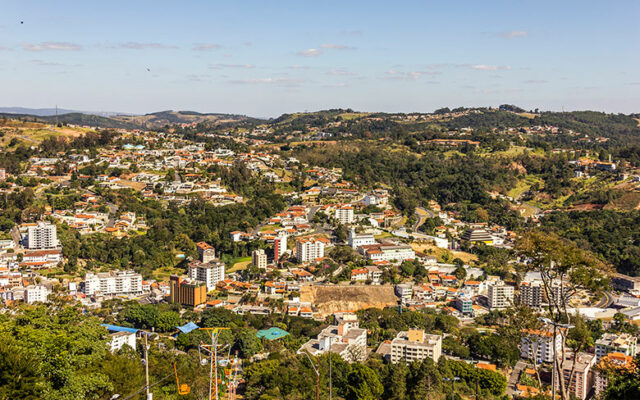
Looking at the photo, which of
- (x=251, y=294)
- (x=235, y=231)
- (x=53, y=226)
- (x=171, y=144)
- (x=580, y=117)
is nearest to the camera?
(x=251, y=294)

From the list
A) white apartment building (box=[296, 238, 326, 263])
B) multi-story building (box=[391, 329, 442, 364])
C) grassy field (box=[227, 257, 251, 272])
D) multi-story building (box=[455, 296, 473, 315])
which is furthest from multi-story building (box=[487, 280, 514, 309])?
grassy field (box=[227, 257, 251, 272])

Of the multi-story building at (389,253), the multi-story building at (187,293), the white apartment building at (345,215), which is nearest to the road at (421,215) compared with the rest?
the white apartment building at (345,215)

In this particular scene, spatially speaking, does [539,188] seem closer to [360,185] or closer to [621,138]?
[360,185]

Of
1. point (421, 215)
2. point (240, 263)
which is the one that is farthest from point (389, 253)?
point (421, 215)

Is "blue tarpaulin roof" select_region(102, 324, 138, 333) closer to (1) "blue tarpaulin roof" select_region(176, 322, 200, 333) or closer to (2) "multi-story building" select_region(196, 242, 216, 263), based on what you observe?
(1) "blue tarpaulin roof" select_region(176, 322, 200, 333)

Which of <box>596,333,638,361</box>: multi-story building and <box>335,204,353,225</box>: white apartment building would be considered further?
<box>335,204,353,225</box>: white apartment building

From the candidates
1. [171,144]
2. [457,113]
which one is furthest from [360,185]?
[457,113]
